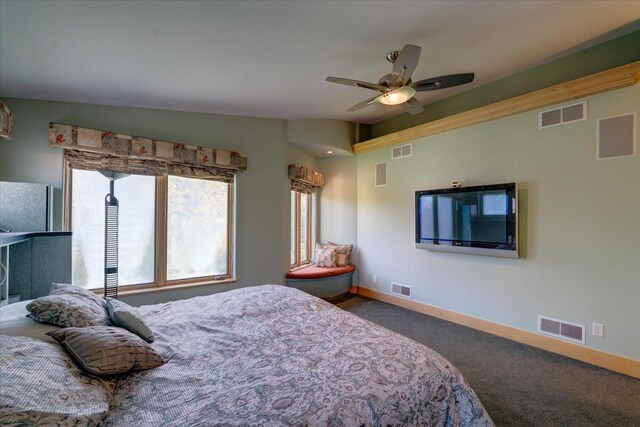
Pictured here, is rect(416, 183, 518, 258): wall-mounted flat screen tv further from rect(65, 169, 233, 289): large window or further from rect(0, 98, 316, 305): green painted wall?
rect(65, 169, 233, 289): large window

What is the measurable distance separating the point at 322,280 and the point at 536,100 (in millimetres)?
3381

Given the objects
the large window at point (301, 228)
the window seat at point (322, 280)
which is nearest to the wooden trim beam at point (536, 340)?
the window seat at point (322, 280)

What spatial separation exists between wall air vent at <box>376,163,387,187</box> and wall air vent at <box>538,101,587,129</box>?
80.3 inches

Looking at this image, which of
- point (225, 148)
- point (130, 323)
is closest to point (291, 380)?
point (130, 323)

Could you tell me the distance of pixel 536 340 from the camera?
3102mm

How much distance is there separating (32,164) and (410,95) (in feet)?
12.4

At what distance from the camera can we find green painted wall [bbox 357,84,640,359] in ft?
8.59

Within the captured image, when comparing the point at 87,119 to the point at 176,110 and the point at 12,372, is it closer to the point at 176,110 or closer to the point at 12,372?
the point at 176,110

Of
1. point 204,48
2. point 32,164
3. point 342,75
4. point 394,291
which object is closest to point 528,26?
point 342,75

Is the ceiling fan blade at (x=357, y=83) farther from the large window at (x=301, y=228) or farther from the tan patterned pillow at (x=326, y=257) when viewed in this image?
the tan patterned pillow at (x=326, y=257)

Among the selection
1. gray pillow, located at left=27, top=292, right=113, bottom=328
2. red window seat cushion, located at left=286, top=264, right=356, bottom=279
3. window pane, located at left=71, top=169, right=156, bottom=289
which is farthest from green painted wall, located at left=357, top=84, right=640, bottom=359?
gray pillow, located at left=27, top=292, right=113, bottom=328

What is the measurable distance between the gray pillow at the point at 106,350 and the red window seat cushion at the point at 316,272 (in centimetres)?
299

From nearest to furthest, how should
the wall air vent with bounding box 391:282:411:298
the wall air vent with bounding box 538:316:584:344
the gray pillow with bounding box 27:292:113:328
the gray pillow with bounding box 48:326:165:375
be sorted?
the gray pillow with bounding box 48:326:165:375, the gray pillow with bounding box 27:292:113:328, the wall air vent with bounding box 538:316:584:344, the wall air vent with bounding box 391:282:411:298

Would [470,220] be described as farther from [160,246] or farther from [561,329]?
[160,246]
